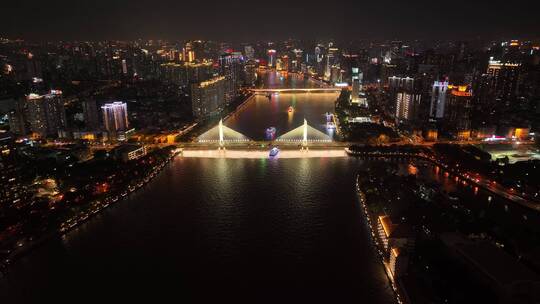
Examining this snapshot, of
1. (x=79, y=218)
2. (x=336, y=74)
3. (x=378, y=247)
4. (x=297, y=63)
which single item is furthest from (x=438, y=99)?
(x=297, y=63)

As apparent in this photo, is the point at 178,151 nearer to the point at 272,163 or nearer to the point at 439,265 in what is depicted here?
the point at 272,163

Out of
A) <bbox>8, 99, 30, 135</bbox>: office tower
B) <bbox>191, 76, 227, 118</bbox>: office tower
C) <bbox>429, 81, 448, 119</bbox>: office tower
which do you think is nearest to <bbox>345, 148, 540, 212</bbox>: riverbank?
<bbox>429, 81, 448, 119</bbox>: office tower

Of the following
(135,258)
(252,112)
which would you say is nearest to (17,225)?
(135,258)

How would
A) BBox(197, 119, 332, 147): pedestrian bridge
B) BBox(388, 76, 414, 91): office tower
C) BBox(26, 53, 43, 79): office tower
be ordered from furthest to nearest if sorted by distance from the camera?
1. BBox(26, 53, 43, 79): office tower
2. BBox(388, 76, 414, 91): office tower
3. BBox(197, 119, 332, 147): pedestrian bridge

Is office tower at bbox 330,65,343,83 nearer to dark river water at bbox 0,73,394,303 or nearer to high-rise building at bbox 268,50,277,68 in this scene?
high-rise building at bbox 268,50,277,68

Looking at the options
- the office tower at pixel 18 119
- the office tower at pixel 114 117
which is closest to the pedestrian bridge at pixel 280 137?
the office tower at pixel 114 117

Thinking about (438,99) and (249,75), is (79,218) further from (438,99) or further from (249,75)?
(249,75)

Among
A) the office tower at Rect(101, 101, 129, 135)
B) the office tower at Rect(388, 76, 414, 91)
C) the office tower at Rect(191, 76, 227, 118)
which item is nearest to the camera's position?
the office tower at Rect(101, 101, 129, 135)
